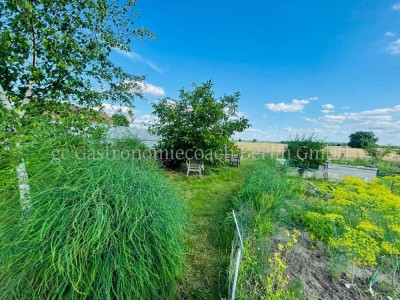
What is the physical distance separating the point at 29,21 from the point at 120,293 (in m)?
2.95

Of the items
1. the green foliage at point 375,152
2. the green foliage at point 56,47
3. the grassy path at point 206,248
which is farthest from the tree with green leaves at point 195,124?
the green foliage at point 375,152

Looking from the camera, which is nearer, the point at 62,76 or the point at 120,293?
the point at 120,293

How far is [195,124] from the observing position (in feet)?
24.3

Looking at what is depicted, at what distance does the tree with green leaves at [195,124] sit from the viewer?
23.8ft

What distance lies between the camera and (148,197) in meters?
1.92

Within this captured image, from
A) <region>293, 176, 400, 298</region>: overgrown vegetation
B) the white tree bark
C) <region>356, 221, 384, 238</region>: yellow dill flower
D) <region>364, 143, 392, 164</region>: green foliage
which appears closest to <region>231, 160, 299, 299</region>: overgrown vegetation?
<region>293, 176, 400, 298</region>: overgrown vegetation

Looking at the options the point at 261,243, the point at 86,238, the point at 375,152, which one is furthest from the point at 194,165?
the point at 375,152

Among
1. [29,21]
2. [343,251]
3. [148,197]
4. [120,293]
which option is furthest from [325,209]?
[29,21]

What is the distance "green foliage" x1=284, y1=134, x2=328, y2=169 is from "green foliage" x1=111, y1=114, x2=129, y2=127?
24.2ft

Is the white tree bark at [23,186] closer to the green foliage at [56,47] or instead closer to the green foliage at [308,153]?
the green foliage at [56,47]

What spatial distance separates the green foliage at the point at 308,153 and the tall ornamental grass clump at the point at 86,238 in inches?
326

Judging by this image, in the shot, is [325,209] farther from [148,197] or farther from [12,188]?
[12,188]

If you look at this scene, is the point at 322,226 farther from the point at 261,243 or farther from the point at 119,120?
the point at 119,120

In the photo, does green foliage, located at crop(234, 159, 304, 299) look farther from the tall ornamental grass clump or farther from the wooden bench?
the wooden bench
